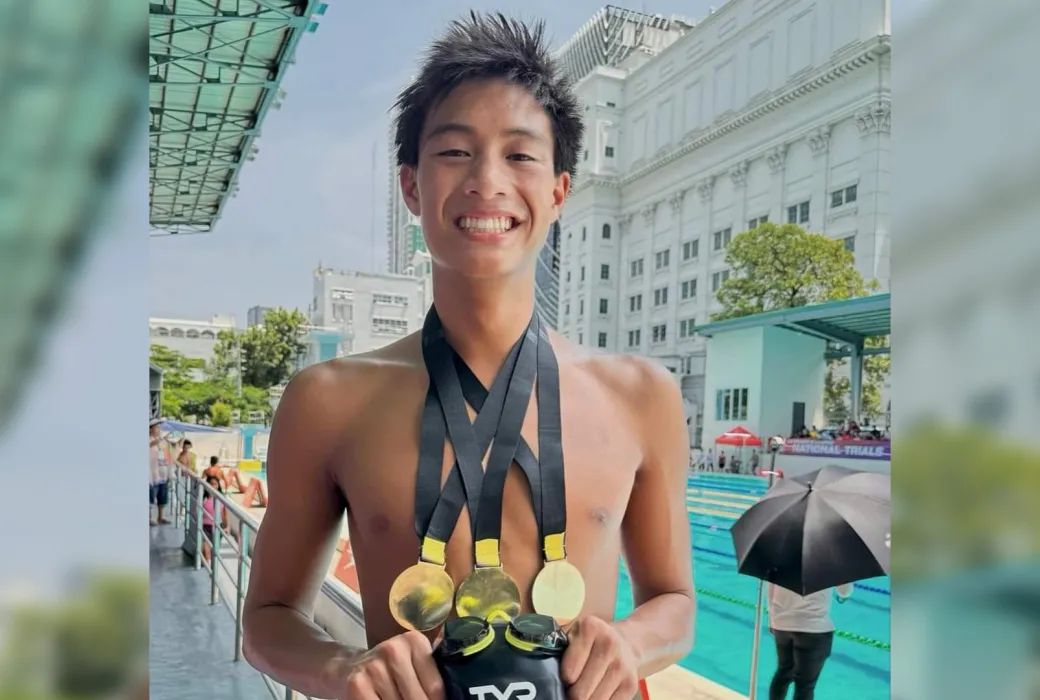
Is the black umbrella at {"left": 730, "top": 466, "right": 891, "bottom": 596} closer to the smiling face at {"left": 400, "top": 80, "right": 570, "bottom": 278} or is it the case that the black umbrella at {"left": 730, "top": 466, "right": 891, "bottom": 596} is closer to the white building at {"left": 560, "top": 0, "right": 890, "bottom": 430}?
the white building at {"left": 560, "top": 0, "right": 890, "bottom": 430}

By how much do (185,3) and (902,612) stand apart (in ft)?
7.45

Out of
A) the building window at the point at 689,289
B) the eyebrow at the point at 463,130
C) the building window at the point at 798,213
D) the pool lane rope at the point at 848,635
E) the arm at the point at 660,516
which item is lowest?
the pool lane rope at the point at 848,635

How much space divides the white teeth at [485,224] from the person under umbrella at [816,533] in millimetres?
1073

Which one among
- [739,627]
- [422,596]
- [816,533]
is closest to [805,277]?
[816,533]

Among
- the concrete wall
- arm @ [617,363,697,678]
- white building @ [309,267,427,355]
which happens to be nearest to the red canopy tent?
the concrete wall

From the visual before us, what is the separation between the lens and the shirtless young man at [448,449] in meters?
1.23

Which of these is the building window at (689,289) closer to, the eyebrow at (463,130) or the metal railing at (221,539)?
the eyebrow at (463,130)

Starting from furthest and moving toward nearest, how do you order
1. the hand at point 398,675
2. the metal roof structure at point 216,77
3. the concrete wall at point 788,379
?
1. the concrete wall at point 788,379
2. the metal roof structure at point 216,77
3. the hand at point 398,675

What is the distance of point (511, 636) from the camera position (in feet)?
3.57

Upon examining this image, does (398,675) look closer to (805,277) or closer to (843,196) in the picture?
(805,277)

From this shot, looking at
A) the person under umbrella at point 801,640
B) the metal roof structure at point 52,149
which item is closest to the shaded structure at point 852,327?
the person under umbrella at point 801,640

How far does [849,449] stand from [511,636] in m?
1.35

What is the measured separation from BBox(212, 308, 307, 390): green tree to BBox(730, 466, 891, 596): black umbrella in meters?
1.11

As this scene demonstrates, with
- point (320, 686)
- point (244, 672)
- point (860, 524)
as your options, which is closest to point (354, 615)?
point (320, 686)
